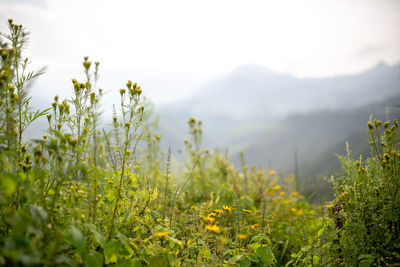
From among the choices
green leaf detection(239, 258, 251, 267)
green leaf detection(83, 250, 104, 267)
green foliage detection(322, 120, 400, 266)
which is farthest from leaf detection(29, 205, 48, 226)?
green foliage detection(322, 120, 400, 266)

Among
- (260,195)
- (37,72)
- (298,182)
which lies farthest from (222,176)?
(37,72)

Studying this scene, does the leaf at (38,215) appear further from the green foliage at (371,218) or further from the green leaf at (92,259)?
the green foliage at (371,218)

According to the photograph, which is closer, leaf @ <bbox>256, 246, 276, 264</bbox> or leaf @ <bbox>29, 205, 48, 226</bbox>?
leaf @ <bbox>29, 205, 48, 226</bbox>

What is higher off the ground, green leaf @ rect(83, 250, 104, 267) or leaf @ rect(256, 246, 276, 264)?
green leaf @ rect(83, 250, 104, 267)

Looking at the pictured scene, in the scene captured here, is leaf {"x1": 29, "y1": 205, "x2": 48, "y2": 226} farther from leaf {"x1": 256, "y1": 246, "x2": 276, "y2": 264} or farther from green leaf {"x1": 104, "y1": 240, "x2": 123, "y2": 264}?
leaf {"x1": 256, "y1": 246, "x2": 276, "y2": 264}

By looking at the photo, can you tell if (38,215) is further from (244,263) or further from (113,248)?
(244,263)

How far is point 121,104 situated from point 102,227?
24.2 inches

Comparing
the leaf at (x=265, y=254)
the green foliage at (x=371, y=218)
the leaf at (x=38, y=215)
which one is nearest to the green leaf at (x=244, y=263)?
the leaf at (x=265, y=254)

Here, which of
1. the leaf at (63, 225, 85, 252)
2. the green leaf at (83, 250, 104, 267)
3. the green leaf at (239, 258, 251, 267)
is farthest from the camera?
the green leaf at (239, 258, 251, 267)

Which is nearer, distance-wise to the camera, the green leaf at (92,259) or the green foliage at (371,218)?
the green leaf at (92,259)

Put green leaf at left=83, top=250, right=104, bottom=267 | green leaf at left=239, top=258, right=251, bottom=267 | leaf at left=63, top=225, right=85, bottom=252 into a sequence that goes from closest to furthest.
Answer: leaf at left=63, top=225, right=85, bottom=252
green leaf at left=83, top=250, right=104, bottom=267
green leaf at left=239, top=258, right=251, bottom=267

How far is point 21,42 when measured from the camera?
1.14 metres

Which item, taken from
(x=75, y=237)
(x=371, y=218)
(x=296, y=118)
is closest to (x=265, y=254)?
(x=371, y=218)

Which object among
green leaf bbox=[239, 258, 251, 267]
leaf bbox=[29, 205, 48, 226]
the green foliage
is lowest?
green leaf bbox=[239, 258, 251, 267]
